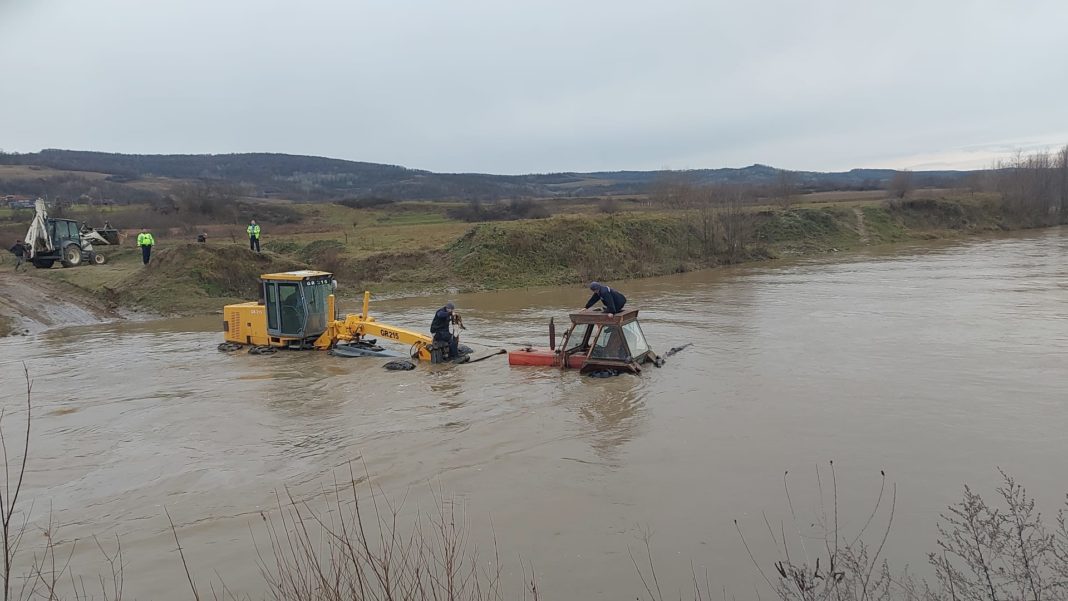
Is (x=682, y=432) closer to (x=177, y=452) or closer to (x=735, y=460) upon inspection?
(x=735, y=460)

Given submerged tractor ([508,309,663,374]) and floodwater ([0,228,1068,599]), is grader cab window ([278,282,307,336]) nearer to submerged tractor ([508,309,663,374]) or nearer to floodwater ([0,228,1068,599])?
floodwater ([0,228,1068,599])

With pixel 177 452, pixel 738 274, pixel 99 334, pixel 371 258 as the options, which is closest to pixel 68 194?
pixel 371 258

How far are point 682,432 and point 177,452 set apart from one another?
7.50 meters

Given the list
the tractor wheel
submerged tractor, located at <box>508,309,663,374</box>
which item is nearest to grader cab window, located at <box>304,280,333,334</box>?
submerged tractor, located at <box>508,309,663,374</box>

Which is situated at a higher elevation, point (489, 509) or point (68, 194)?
point (68, 194)

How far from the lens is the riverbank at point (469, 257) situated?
25266 millimetres

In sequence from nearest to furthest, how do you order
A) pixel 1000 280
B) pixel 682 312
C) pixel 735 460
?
pixel 735 460, pixel 682 312, pixel 1000 280

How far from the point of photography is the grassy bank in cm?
2662

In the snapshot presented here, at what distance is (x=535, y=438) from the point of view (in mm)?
10289

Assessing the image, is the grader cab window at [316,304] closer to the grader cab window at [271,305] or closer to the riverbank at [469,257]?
the grader cab window at [271,305]

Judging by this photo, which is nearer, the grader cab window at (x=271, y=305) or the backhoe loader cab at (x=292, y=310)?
the backhoe loader cab at (x=292, y=310)

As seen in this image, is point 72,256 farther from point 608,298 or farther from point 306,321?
point 608,298

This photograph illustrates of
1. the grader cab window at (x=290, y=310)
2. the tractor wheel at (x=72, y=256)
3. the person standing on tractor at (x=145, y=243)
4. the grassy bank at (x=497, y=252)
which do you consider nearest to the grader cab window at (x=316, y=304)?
the grader cab window at (x=290, y=310)

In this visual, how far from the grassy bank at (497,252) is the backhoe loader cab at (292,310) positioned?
9657 mm
